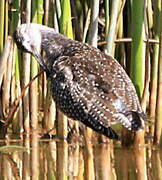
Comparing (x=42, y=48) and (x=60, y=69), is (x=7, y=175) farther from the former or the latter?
(x=42, y=48)

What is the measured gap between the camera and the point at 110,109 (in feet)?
22.6

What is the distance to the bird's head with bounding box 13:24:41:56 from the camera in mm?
7699

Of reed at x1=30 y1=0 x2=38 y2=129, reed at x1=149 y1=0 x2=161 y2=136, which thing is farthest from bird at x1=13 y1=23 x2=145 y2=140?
reed at x1=149 y1=0 x2=161 y2=136

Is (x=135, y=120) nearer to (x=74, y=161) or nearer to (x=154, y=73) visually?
(x=74, y=161)

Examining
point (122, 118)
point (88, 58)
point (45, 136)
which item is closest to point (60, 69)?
point (88, 58)

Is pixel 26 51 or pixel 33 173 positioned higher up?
pixel 26 51

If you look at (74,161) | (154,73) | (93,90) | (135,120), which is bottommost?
(74,161)

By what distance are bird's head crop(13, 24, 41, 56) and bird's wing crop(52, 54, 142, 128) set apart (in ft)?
1.68

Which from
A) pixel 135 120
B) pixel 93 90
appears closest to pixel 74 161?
pixel 93 90

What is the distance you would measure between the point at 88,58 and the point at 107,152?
0.95m

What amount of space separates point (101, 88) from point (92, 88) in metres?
0.08

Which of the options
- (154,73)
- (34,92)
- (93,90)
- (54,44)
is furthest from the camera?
(34,92)

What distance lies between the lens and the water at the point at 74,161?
6727 millimetres

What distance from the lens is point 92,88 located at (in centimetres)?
704
